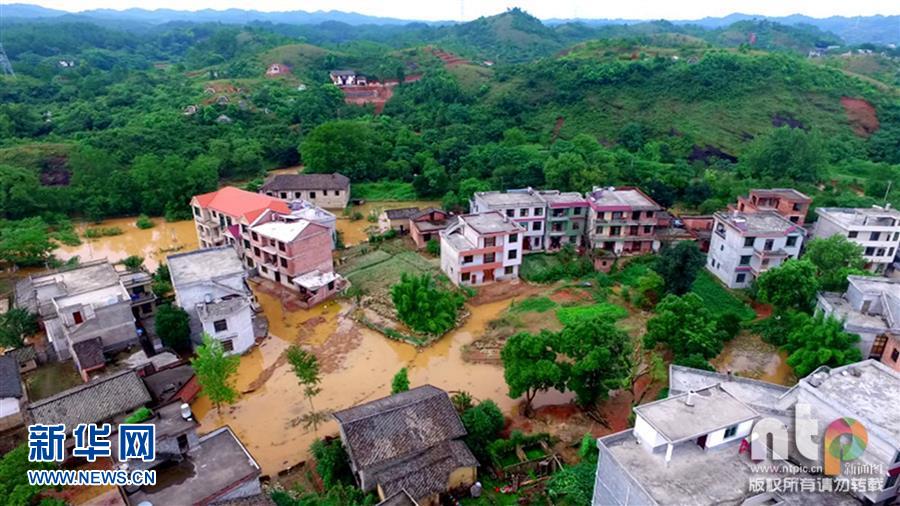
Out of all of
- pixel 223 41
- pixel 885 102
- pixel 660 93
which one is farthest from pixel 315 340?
pixel 223 41

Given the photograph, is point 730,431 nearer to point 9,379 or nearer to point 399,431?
point 399,431

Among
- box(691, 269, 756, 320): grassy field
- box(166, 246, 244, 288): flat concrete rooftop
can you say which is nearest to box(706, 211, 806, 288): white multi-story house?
box(691, 269, 756, 320): grassy field

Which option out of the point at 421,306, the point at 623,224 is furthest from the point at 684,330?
the point at 623,224

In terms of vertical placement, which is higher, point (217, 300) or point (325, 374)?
point (217, 300)

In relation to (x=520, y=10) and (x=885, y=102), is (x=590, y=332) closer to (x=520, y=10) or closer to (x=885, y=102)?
(x=885, y=102)

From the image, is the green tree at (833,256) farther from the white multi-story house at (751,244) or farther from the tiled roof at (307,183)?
the tiled roof at (307,183)

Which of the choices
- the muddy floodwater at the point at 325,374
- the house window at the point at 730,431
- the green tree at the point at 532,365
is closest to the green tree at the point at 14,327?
the muddy floodwater at the point at 325,374
